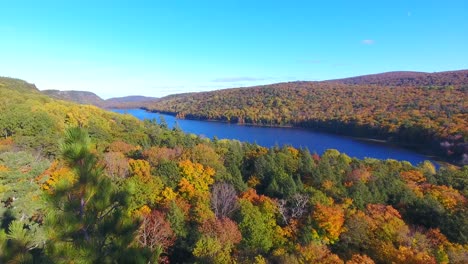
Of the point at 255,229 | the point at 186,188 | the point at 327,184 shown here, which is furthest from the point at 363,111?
the point at 255,229

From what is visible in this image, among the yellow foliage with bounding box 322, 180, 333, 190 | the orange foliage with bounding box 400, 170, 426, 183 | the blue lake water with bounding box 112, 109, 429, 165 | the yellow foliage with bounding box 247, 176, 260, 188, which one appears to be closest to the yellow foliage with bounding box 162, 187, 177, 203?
the yellow foliage with bounding box 247, 176, 260, 188

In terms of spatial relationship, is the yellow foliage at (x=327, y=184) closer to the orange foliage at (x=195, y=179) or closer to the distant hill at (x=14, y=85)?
the orange foliage at (x=195, y=179)

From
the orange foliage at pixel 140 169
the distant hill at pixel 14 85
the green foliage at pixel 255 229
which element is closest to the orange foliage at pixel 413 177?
the green foliage at pixel 255 229

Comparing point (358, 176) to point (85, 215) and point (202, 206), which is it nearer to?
point (202, 206)

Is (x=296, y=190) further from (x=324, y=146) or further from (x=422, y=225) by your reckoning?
(x=324, y=146)

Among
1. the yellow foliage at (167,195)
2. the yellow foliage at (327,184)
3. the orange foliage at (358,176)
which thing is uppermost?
the yellow foliage at (167,195)

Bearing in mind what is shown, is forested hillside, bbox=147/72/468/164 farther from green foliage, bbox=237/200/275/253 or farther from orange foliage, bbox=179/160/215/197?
green foliage, bbox=237/200/275/253
